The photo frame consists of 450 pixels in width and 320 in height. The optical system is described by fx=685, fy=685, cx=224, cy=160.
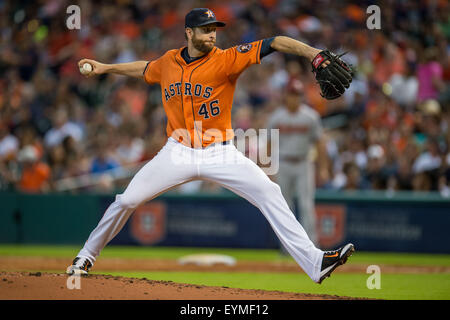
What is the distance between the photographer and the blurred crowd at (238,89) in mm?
12773

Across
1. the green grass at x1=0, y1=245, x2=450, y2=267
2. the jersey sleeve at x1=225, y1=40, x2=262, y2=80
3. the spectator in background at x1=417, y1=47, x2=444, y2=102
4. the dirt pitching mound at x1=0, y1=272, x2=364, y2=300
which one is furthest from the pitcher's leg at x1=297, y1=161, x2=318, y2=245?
the jersey sleeve at x1=225, y1=40, x2=262, y2=80

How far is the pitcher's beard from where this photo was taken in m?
6.17

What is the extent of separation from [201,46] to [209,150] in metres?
0.95

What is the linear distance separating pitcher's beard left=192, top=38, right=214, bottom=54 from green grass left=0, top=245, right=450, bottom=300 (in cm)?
251

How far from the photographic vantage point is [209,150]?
6102mm

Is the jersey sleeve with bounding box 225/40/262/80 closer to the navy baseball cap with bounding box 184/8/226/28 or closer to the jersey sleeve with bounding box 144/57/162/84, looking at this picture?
the navy baseball cap with bounding box 184/8/226/28

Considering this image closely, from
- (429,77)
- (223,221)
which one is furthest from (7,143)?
(429,77)

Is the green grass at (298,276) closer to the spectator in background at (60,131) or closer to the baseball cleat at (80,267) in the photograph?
the baseball cleat at (80,267)

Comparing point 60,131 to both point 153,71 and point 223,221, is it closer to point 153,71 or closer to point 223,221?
point 223,221

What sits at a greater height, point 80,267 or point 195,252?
point 80,267
